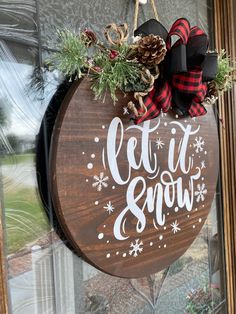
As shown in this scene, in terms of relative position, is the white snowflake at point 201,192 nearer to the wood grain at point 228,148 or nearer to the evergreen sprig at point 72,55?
the wood grain at point 228,148

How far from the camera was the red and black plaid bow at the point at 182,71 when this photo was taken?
2.32ft

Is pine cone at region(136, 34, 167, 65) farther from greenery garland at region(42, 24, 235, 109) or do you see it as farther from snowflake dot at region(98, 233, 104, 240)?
snowflake dot at region(98, 233, 104, 240)

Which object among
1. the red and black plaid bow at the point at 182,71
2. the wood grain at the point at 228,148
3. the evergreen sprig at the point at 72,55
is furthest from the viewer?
the wood grain at the point at 228,148

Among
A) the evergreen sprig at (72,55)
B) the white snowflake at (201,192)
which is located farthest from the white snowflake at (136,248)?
the evergreen sprig at (72,55)

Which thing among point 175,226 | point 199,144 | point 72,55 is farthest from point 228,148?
point 72,55

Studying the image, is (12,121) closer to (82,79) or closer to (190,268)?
(82,79)

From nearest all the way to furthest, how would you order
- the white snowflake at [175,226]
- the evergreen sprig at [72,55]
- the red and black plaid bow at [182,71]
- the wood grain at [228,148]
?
1. the evergreen sprig at [72,55]
2. the red and black plaid bow at [182,71]
3. the white snowflake at [175,226]
4. the wood grain at [228,148]

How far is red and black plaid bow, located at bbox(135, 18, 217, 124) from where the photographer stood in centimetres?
71

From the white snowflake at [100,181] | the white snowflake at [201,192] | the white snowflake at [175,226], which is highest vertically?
the white snowflake at [100,181]

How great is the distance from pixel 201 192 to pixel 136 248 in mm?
249

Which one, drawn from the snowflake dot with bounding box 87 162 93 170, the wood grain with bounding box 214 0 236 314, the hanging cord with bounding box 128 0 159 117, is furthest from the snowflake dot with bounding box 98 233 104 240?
the wood grain with bounding box 214 0 236 314

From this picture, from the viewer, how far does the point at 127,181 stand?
2.38 feet

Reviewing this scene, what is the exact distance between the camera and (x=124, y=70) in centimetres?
65

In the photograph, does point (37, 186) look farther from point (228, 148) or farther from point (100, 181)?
point (228, 148)
